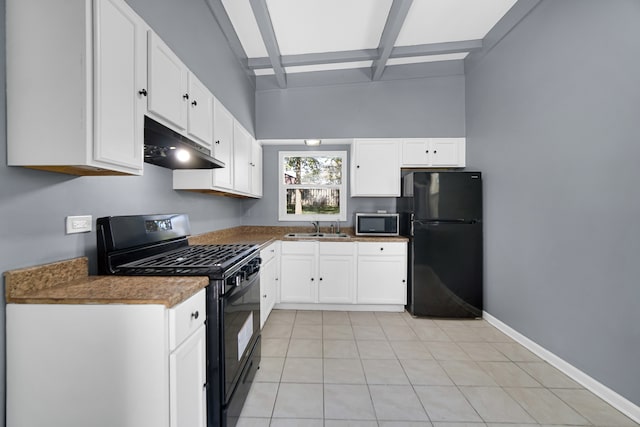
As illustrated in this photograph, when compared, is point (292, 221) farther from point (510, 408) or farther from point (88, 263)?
point (510, 408)

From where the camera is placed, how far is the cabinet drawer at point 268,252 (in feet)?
8.48

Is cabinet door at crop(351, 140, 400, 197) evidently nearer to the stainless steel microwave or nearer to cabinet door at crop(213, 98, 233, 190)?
the stainless steel microwave

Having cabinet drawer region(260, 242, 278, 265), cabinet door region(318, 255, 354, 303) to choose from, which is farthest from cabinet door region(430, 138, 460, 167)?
cabinet drawer region(260, 242, 278, 265)

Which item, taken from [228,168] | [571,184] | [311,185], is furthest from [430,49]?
[228,168]

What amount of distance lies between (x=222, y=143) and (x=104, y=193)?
105 centimetres

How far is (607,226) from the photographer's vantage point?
1.71 meters

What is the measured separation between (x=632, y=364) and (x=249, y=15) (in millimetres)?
3898

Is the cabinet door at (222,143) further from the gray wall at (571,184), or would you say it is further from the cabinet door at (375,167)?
the gray wall at (571,184)

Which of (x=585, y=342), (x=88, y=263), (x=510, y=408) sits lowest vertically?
(x=510, y=408)

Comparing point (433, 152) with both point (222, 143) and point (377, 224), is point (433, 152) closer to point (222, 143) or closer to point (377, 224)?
point (377, 224)

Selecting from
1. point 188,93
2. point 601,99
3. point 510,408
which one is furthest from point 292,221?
point 601,99

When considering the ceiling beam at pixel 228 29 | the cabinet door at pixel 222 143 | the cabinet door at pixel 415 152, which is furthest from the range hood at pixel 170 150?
the cabinet door at pixel 415 152

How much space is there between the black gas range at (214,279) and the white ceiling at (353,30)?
78.4 inches

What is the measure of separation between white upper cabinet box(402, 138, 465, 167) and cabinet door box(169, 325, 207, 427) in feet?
10.2
